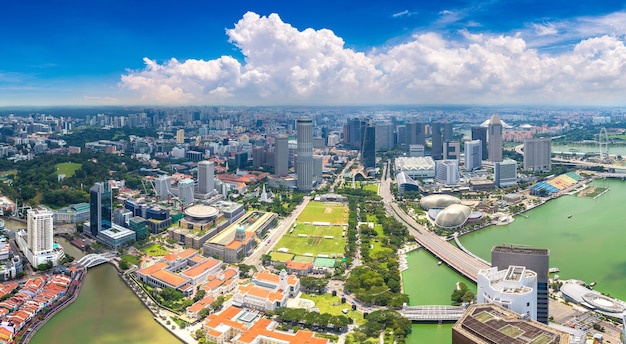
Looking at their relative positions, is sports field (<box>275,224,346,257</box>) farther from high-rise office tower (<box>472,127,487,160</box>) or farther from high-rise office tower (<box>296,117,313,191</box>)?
high-rise office tower (<box>472,127,487,160</box>)

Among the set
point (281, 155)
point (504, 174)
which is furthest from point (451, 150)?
point (281, 155)

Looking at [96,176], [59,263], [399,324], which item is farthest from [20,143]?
[399,324]

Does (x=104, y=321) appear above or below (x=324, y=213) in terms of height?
below

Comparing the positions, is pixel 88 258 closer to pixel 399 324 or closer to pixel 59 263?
pixel 59 263

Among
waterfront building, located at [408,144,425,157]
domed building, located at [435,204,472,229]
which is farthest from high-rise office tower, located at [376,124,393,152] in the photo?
domed building, located at [435,204,472,229]

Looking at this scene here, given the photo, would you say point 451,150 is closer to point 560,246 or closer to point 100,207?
point 560,246
